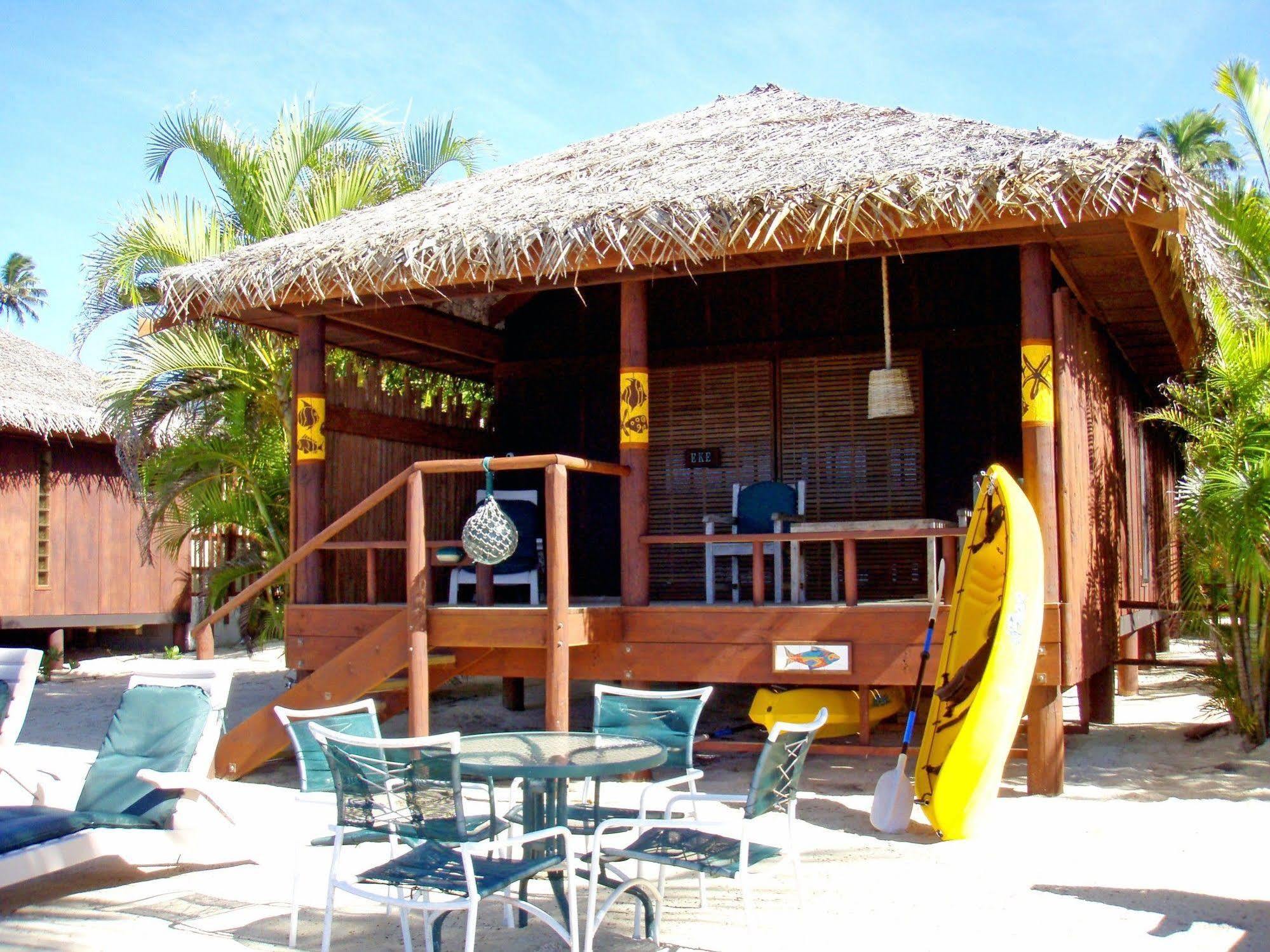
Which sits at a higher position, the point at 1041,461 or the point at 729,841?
the point at 1041,461

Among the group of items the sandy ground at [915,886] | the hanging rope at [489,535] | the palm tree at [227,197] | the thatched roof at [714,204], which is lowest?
the sandy ground at [915,886]

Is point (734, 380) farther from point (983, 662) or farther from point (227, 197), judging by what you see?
point (227, 197)

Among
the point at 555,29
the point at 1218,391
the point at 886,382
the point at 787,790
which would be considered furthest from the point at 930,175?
the point at 555,29

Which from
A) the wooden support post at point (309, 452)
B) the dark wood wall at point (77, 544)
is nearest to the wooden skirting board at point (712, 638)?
the wooden support post at point (309, 452)

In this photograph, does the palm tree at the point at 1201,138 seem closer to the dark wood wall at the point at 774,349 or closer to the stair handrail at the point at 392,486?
the dark wood wall at the point at 774,349

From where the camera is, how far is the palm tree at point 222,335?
11344 millimetres

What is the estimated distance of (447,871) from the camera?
3.83 meters

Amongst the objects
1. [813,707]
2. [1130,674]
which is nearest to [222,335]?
[813,707]

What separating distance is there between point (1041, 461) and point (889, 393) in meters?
1.05

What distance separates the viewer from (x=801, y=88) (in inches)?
390

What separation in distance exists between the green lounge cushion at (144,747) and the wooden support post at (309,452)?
225cm

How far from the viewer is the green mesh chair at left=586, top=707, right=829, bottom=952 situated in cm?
395

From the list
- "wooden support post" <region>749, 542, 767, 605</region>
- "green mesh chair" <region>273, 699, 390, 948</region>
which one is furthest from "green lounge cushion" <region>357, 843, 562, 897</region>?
"wooden support post" <region>749, 542, 767, 605</region>

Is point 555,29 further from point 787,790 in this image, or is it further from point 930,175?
point 787,790
